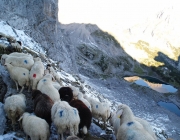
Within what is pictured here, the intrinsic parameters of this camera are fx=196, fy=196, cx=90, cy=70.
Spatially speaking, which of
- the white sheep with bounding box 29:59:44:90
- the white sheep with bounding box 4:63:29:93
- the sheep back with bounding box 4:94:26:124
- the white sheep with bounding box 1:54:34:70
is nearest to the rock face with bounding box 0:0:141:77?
the white sheep with bounding box 1:54:34:70

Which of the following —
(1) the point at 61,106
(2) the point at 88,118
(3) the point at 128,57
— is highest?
(1) the point at 61,106

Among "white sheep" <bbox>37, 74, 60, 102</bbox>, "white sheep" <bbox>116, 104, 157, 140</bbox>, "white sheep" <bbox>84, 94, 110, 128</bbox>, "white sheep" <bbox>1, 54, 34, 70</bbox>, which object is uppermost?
"white sheep" <bbox>1, 54, 34, 70</bbox>

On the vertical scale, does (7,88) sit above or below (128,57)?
above

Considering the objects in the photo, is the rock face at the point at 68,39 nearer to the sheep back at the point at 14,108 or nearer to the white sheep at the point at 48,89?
the white sheep at the point at 48,89

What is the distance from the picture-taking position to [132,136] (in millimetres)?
7961

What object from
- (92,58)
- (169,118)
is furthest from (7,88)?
(92,58)

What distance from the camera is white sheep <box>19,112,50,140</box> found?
25.0 feet

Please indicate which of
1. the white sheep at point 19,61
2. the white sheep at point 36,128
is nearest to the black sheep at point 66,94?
the white sheep at point 36,128

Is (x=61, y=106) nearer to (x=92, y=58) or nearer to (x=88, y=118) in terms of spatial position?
(x=88, y=118)

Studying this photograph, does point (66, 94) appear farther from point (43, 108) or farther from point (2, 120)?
point (2, 120)

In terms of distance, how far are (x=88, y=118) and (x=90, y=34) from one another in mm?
127286

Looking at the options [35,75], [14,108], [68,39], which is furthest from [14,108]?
[68,39]

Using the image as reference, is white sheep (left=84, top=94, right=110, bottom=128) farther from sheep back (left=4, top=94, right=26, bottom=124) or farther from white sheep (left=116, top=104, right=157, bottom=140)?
sheep back (left=4, top=94, right=26, bottom=124)

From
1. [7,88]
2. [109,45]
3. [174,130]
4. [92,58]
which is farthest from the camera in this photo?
[109,45]
